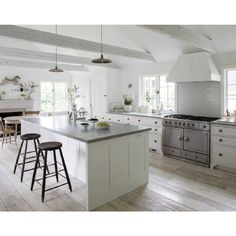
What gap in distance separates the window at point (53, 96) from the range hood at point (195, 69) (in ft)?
18.2

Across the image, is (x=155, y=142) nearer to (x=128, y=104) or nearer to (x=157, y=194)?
(x=128, y=104)

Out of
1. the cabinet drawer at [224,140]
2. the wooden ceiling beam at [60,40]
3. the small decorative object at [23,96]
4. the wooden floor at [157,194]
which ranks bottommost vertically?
the wooden floor at [157,194]

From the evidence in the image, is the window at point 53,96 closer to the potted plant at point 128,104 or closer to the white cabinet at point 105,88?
the white cabinet at point 105,88

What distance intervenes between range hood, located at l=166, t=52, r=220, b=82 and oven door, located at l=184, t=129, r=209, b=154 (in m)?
1.11

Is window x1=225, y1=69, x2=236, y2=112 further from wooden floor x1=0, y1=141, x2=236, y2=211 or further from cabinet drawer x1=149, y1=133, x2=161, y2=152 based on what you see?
cabinet drawer x1=149, y1=133, x2=161, y2=152

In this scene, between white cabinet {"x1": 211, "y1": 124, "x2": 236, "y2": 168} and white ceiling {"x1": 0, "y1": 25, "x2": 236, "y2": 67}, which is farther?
white ceiling {"x1": 0, "y1": 25, "x2": 236, "y2": 67}

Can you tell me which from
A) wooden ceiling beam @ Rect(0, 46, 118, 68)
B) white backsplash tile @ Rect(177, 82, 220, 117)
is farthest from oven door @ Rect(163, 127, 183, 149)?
wooden ceiling beam @ Rect(0, 46, 118, 68)

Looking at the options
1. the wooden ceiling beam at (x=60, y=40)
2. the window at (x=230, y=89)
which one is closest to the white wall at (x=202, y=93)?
the window at (x=230, y=89)

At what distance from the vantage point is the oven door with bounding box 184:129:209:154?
4.26 meters

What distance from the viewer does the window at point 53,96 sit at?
8680mm
